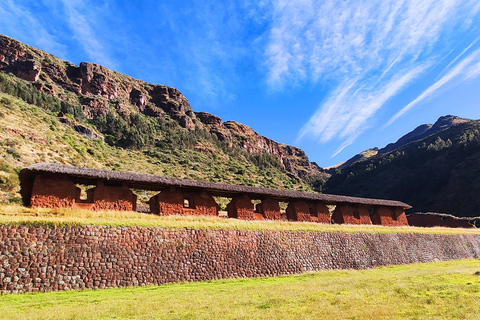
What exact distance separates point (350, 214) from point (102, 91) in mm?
96016

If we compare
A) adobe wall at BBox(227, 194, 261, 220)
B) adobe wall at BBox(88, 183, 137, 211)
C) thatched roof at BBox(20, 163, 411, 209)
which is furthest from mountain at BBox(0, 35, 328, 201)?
adobe wall at BBox(227, 194, 261, 220)

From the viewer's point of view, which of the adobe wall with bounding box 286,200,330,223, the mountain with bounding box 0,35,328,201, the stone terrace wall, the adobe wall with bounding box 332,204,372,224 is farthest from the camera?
the mountain with bounding box 0,35,328,201

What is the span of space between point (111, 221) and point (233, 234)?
7365mm

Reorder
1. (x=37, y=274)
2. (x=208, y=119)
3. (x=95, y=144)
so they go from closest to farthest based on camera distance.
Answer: (x=37, y=274) → (x=95, y=144) → (x=208, y=119)

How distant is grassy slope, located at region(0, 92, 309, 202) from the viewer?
3822 centimetres

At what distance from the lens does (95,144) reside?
64438 mm

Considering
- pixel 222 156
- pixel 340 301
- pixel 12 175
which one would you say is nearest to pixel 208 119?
Result: pixel 222 156

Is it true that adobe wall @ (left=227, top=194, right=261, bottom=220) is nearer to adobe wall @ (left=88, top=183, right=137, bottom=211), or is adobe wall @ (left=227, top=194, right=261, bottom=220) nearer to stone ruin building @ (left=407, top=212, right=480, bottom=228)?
adobe wall @ (left=88, top=183, right=137, bottom=211)

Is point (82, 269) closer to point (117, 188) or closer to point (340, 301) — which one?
point (117, 188)

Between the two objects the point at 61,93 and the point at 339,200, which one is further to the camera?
the point at 61,93

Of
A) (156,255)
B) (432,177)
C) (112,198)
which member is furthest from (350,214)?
(432,177)

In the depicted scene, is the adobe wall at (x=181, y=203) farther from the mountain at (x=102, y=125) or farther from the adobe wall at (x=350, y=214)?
the mountain at (x=102, y=125)

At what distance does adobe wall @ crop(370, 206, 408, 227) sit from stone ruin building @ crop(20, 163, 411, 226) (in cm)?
190

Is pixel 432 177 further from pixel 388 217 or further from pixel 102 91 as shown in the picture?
→ pixel 102 91
